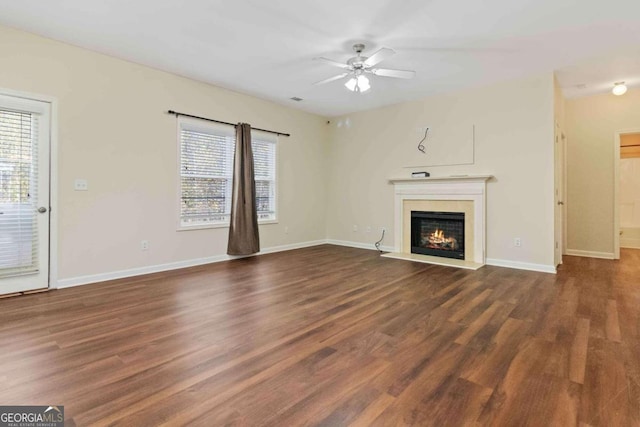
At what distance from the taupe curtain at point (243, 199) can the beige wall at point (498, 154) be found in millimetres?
2331

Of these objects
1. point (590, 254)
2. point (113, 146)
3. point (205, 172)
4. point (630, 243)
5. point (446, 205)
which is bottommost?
point (590, 254)

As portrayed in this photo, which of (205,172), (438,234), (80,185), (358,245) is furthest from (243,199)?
(438,234)

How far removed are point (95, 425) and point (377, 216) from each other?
5419 mm

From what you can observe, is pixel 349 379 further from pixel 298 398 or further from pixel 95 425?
pixel 95 425

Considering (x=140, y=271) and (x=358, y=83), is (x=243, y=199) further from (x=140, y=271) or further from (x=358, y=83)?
(x=358, y=83)

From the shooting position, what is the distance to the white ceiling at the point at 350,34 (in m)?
2.93

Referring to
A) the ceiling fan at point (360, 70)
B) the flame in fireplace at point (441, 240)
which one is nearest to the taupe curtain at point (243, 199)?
the ceiling fan at point (360, 70)

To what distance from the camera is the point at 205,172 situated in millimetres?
5055

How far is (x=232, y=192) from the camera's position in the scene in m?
5.30

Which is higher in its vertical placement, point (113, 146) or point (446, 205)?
point (113, 146)

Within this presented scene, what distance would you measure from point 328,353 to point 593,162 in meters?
5.95

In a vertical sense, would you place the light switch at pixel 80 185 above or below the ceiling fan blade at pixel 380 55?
below

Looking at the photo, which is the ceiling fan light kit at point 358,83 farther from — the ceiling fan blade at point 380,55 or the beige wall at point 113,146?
the beige wall at point 113,146

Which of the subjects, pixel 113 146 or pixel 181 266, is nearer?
pixel 113 146
